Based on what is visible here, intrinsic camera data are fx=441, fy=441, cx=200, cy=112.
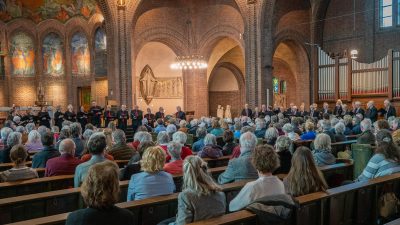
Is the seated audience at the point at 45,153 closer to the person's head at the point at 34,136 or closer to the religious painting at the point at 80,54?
the person's head at the point at 34,136

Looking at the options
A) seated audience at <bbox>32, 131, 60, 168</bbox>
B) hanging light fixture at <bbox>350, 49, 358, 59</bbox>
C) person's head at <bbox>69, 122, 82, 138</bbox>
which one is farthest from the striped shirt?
hanging light fixture at <bbox>350, 49, 358, 59</bbox>

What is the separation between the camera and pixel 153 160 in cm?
460

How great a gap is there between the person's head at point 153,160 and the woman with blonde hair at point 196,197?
0.90 meters

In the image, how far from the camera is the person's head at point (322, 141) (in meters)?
6.20

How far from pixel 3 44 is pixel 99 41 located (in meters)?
6.38

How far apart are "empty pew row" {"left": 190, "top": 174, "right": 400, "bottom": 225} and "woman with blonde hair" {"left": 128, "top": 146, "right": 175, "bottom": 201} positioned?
4.08 feet

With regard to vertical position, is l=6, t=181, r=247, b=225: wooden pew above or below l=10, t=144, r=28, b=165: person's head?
below

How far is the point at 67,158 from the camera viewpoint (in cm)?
624

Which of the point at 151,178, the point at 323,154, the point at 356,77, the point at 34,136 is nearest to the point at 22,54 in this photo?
the point at 356,77

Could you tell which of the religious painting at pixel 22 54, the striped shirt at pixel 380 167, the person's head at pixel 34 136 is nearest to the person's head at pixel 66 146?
the person's head at pixel 34 136

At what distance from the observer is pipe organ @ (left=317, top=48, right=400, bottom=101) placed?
19.3 m

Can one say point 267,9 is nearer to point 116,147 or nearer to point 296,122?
point 296,122

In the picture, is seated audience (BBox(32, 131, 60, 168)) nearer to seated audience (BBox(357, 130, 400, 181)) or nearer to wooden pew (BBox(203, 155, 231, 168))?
wooden pew (BBox(203, 155, 231, 168))

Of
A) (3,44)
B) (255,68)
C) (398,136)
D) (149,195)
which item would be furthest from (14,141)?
(3,44)
